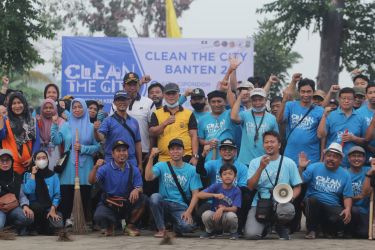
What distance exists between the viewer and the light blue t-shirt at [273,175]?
35.0ft

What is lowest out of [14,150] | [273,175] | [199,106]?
[273,175]

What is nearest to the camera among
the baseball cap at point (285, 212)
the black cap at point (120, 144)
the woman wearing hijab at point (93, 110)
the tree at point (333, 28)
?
the baseball cap at point (285, 212)

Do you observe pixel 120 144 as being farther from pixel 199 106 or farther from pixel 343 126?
pixel 343 126

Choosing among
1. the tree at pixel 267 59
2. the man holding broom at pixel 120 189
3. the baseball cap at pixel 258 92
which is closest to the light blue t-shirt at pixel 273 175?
the baseball cap at pixel 258 92

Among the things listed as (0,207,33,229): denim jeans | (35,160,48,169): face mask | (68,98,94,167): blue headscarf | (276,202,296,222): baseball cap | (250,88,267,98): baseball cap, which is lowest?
(0,207,33,229): denim jeans

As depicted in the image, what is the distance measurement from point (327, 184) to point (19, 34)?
33.7ft

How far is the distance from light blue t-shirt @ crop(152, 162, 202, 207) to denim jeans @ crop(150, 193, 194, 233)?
9 cm

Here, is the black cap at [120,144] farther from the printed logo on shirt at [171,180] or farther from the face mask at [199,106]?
the face mask at [199,106]

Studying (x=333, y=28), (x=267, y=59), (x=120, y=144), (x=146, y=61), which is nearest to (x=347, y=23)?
(x=333, y=28)

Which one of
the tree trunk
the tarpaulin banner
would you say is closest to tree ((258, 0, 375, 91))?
the tree trunk

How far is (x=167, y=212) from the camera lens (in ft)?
35.9

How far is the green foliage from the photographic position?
26203 millimetres

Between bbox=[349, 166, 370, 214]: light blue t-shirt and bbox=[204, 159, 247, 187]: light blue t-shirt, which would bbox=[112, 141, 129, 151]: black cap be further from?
bbox=[349, 166, 370, 214]: light blue t-shirt

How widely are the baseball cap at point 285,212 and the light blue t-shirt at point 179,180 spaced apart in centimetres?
106
